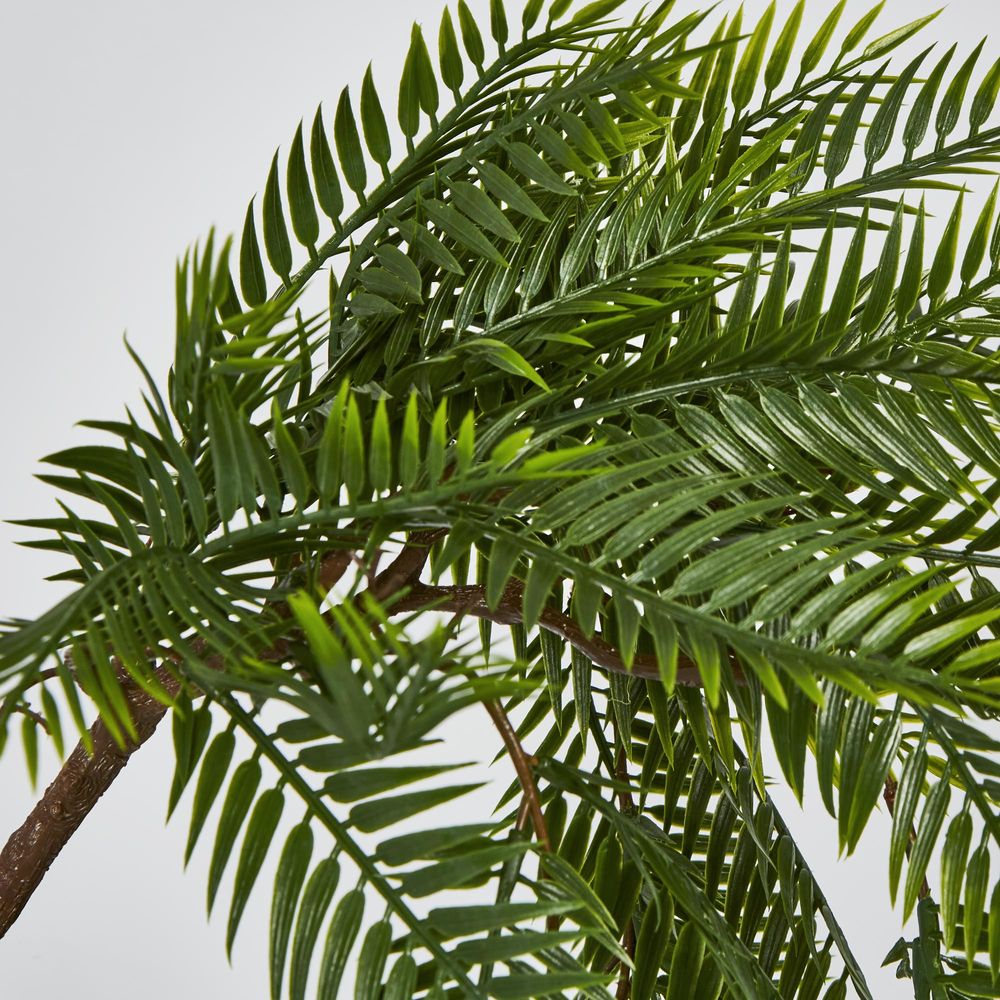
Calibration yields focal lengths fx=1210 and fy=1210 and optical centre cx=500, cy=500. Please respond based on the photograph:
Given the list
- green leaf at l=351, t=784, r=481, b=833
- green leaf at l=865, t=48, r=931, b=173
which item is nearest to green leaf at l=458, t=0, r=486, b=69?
green leaf at l=865, t=48, r=931, b=173

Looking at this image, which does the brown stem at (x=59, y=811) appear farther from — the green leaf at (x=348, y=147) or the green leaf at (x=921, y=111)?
the green leaf at (x=921, y=111)

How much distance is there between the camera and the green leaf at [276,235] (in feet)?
2.23

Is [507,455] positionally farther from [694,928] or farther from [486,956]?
[694,928]

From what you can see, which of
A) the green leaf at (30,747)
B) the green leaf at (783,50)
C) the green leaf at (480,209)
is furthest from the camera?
the green leaf at (783,50)

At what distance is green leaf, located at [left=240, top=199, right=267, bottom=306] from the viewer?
684 mm

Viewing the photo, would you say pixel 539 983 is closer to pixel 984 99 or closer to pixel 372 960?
pixel 372 960

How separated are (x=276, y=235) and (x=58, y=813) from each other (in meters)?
0.36

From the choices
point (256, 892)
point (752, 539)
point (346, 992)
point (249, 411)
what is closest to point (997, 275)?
point (752, 539)

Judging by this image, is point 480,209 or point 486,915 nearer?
point 486,915

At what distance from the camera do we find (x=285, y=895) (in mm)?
438

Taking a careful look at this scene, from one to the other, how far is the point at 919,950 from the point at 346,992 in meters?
0.96

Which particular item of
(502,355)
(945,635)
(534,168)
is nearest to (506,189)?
(534,168)

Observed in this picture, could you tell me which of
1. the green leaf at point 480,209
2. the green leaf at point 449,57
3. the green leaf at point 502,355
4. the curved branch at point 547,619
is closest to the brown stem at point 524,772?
the curved branch at point 547,619

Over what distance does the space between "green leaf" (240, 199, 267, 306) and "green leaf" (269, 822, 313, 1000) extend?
0.35 meters
